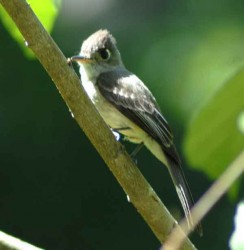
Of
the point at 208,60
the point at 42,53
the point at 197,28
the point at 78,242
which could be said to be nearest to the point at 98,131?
the point at 42,53

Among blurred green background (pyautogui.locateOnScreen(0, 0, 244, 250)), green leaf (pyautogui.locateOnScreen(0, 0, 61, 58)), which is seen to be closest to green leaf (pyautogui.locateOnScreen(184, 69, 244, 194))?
green leaf (pyautogui.locateOnScreen(0, 0, 61, 58))

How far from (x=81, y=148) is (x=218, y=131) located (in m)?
4.74

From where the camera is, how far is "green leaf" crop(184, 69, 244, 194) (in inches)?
61.9

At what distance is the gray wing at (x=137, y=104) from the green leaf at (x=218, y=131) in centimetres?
134

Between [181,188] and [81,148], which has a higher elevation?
[181,188]

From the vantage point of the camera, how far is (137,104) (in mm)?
3383

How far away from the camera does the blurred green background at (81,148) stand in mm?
5645

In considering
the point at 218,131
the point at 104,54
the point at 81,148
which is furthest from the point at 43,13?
the point at 81,148

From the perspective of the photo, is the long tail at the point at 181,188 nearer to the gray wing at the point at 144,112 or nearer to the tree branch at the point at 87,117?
the gray wing at the point at 144,112

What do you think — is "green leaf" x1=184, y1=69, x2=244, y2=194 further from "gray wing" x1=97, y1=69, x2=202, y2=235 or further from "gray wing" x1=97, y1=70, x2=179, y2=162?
"gray wing" x1=97, y1=70, x2=179, y2=162

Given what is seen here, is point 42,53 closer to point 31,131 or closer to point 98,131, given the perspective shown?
point 98,131

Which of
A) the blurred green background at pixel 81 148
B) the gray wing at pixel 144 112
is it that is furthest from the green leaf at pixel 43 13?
the blurred green background at pixel 81 148

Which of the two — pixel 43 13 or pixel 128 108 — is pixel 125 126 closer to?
pixel 128 108

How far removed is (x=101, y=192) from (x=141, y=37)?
1.17 metres
